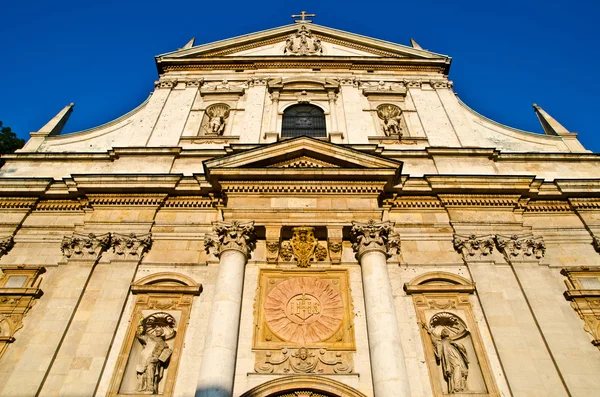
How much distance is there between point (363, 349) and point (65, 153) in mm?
10866

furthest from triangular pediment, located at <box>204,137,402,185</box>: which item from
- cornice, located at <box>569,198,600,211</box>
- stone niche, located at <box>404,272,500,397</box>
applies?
cornice, located at <box>569,198,600,211</box>

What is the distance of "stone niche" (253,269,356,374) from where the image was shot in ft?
30.4

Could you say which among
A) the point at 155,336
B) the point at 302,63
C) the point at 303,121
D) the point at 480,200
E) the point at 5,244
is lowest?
the point at 155,336

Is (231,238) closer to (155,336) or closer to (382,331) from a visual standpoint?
(155,336)

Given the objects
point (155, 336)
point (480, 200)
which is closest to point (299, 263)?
point (155, 336)

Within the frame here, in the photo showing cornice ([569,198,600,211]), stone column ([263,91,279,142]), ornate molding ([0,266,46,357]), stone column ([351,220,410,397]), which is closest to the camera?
stone column ([351,220,410,397])

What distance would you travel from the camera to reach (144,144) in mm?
14578

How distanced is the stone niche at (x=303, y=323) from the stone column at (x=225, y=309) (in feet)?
2.03

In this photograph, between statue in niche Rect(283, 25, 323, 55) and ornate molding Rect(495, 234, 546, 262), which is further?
statue in niche Rect(283, 25, 323, 55)

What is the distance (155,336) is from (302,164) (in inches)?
225

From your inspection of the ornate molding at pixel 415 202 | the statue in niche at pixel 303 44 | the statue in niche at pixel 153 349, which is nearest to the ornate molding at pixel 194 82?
the statue in niche at pixel 303 44

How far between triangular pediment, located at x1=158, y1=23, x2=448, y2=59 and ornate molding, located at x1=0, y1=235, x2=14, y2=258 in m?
9.51

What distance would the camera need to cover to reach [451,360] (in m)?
9.31

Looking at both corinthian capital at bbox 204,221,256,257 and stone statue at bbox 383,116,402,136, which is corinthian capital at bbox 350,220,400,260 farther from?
stone statue at bbox 383,116,402,136
